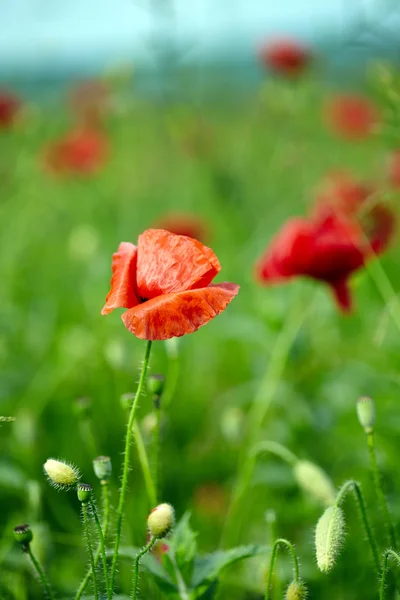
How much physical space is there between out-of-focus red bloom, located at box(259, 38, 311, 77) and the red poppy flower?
2444mm

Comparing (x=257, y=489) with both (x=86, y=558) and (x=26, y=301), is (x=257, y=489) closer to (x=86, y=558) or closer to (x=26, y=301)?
(x=86, y=558)

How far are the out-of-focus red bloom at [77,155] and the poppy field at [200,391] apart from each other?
1 centimetres

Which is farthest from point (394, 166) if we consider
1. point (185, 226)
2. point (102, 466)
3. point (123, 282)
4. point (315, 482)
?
point (102, 466)

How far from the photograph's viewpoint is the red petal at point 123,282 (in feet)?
3.41

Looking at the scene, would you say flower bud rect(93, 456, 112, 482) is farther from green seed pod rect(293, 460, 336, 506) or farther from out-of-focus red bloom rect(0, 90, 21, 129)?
out-of-focus red bloom rect(0, 90, 21, 129)

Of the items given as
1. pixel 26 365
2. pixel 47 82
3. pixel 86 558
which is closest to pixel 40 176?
pixel 47 82

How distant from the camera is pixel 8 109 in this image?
2.92 m

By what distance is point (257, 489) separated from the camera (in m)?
2.14

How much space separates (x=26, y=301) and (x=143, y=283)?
218 centimetres

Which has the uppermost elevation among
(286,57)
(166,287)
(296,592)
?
(286,57)

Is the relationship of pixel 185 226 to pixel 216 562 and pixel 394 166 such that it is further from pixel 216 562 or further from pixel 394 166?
pixel 216 562

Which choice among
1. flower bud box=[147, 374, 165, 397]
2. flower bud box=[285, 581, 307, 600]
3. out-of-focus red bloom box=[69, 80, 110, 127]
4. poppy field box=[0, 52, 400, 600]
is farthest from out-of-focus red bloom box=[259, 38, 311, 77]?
flower bud box=[285, 581, 307, 600]

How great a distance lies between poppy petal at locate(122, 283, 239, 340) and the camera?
3.26ft

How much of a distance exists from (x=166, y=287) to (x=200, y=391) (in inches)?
65.9
